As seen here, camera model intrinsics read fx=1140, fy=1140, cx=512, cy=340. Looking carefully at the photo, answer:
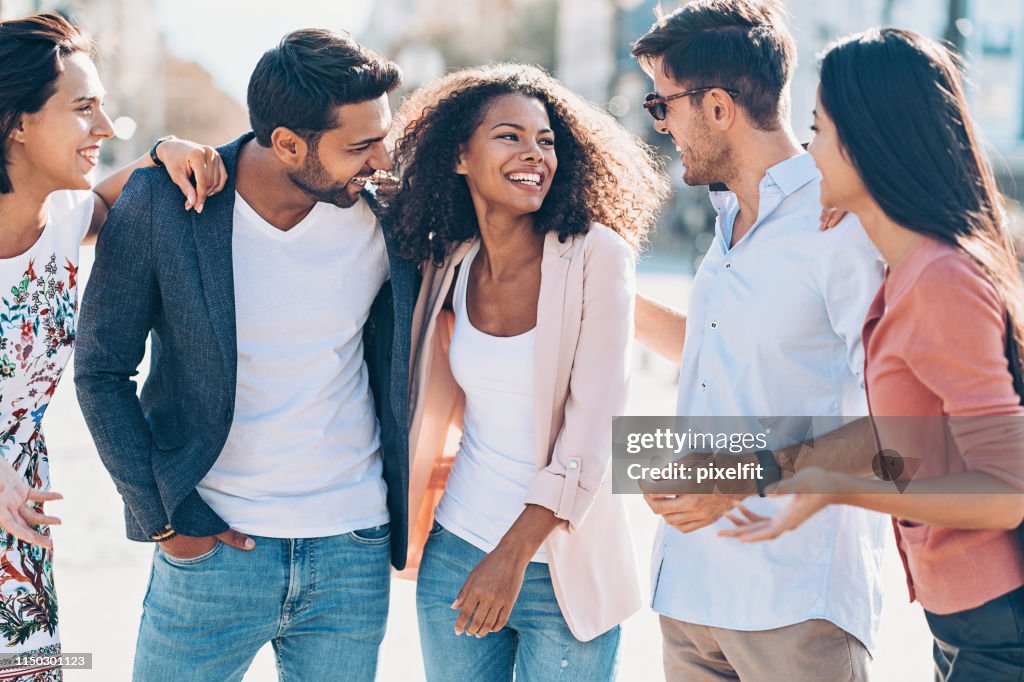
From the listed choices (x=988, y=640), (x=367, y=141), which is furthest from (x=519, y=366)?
(x=988, y=640)

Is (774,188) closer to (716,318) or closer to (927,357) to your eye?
(716,318)

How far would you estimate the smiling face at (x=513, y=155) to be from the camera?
3.26 meters

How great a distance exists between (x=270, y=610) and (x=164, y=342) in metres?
0.79

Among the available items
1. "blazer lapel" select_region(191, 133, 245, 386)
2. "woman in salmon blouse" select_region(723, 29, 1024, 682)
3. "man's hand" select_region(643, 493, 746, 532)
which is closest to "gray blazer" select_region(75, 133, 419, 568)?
"blazer lapel" select_region(191, 133, 245, 386)

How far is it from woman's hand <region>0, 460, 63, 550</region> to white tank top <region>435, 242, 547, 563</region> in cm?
109

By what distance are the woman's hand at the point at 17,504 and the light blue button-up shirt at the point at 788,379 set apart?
5.34ft

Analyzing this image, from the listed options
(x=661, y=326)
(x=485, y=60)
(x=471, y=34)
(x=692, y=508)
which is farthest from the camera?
(x=471, y=34)

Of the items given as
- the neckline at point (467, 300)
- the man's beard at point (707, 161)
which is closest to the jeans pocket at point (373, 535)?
the neckline at point (467, 300)

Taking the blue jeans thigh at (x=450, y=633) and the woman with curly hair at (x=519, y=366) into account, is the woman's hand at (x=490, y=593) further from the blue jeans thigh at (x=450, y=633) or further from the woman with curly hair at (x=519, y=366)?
the blue jeans thigh at (x=450, y=633)

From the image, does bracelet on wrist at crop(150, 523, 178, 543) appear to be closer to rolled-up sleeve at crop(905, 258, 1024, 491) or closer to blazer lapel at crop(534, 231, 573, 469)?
blazer lapel at crop(534, 231, 573, 469)

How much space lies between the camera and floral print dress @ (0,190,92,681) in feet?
9.73

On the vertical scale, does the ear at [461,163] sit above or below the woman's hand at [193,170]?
above

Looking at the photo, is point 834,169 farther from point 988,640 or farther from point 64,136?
point 64,136

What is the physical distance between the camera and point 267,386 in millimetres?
3143
